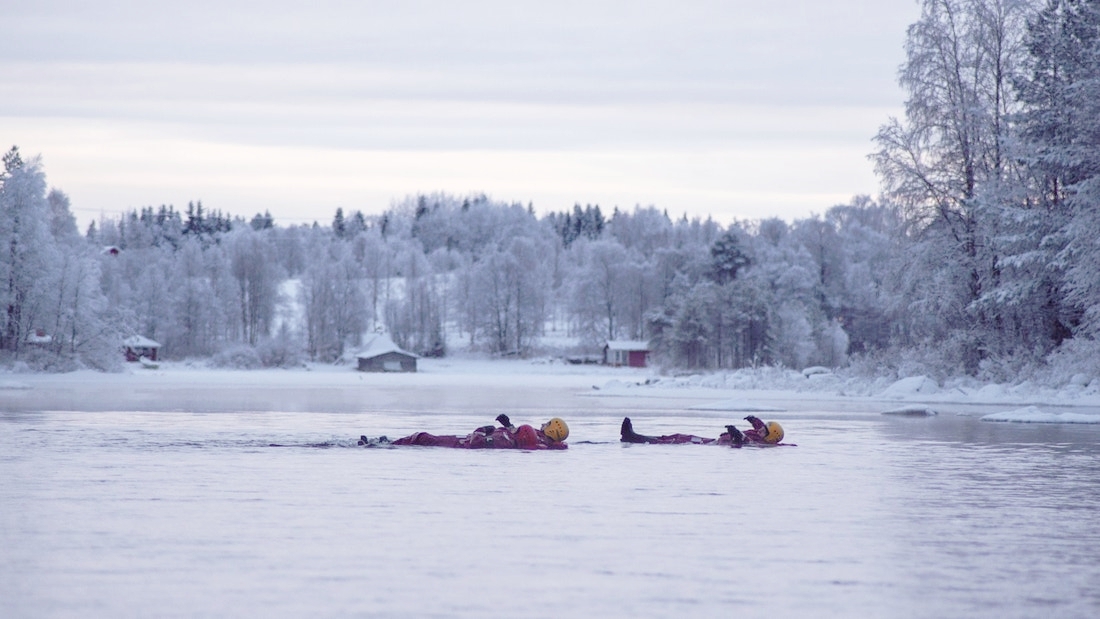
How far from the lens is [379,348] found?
366 feet

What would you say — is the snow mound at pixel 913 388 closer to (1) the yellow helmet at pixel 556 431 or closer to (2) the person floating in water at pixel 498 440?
(1) the yellow helmet at pixel 556 431

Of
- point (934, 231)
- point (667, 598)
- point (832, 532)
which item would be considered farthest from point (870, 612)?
point (934, 231)

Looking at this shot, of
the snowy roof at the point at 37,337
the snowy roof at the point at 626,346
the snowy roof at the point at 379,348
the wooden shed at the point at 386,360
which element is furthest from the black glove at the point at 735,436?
the snowy roof at the point at 626,346

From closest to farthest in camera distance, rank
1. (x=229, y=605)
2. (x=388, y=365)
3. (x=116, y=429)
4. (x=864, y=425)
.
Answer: (x=229, y=605) < (x=116, y=429) < (x=864, y=425) < (x=388, y=365)

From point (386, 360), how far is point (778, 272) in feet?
111

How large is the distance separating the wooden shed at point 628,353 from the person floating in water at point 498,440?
8900 cm

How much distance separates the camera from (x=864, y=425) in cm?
3309

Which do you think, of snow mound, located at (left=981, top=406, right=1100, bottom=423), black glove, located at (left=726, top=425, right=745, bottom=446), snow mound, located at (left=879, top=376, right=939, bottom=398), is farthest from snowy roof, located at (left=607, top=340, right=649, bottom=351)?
black glove, located at (left=726, top=425, right=745, bottom=446)

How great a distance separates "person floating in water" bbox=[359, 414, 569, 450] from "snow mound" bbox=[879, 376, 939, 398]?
25926 millimetres

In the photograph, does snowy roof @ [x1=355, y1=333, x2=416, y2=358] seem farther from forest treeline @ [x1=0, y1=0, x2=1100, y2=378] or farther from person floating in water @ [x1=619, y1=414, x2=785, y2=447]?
person floating in water @ [x1=619, y1=414, x2=785, y2=447]

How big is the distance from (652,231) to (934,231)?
133 metres

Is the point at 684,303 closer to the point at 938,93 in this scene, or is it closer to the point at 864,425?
the point at 938,93

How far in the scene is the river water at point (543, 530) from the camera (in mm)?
10102

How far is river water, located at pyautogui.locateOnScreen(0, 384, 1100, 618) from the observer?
Answer: 10.1 metres
